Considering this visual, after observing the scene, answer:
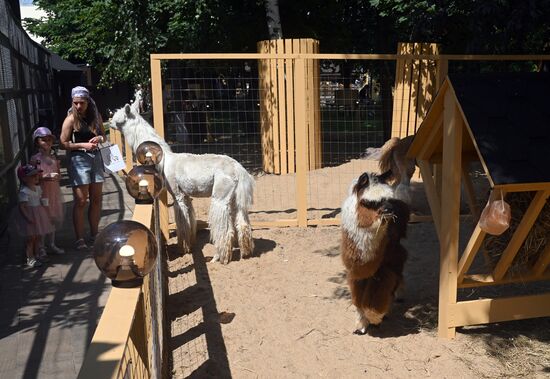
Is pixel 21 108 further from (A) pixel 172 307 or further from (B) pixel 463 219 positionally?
(B) pixel 463 219

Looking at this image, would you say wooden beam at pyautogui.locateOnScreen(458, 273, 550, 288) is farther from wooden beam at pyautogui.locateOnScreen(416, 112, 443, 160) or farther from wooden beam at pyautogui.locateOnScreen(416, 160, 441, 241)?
wooden beam at pyautogui.locateOnScreen(416, 112, 443, 160)

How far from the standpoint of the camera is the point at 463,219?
7078 millimetres

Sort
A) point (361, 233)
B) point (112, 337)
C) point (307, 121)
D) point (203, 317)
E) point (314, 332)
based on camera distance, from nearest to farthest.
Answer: point (112, 337), point (361, 233), point (314, 332), point (203, 317), point (307, 121)

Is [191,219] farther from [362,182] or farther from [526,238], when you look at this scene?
[526,238]

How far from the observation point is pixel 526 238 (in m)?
4.14

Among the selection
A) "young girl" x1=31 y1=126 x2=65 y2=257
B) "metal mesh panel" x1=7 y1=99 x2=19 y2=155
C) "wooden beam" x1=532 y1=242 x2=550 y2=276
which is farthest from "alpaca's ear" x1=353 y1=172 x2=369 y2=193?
"metal mesh panel" x1=7 y1=99 x2=19 y2=155

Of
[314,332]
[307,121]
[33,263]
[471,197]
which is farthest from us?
[307,121]

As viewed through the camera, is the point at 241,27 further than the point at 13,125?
Yes

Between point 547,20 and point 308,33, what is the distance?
8077mm

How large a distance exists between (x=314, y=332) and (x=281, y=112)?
5931 mm

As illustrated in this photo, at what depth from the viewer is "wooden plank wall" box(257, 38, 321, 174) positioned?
9.99 metres

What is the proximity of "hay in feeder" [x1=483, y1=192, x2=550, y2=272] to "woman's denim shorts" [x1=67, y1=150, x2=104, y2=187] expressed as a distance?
13.5ft

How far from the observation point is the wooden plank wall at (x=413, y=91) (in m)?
8.45

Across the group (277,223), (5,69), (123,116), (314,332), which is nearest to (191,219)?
(123,116)
